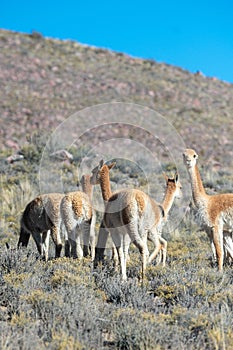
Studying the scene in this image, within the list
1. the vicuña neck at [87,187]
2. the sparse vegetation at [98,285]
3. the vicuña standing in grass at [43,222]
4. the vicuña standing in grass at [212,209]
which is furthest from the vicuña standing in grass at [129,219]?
the vicuña neck at [87,187]

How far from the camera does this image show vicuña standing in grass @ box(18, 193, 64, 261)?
8.58m

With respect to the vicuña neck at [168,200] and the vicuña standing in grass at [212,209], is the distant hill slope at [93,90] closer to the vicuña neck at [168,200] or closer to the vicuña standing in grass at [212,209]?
the vicuña neck at [168,200]

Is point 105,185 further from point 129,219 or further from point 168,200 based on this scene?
point 168,200

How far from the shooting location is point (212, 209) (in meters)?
7.78

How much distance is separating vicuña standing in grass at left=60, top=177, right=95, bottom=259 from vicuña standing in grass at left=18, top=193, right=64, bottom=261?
13.1 inches

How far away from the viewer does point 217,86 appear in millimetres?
49750

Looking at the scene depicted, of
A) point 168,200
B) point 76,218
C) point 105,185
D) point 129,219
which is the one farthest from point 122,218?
point 168,200

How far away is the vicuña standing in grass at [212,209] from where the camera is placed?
7.72 metres

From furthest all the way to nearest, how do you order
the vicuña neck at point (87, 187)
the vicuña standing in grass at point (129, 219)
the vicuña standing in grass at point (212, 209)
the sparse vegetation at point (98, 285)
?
the vicuña neck at point (87, 187) → the vicuña standing in grass at point (212, 209) → the vicuña standing in grass at point (129, 219) → the sparse vegetation at point (98, 285)

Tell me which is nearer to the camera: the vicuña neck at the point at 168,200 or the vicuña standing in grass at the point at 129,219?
the vicuña standing in grass at the point at 129,219

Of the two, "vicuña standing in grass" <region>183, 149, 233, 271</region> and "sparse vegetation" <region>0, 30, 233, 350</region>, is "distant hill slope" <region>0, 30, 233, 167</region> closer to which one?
"sparse vegetation" <region>0, 30, 233, 350</region>

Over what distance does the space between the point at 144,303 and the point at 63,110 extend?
94.6ft

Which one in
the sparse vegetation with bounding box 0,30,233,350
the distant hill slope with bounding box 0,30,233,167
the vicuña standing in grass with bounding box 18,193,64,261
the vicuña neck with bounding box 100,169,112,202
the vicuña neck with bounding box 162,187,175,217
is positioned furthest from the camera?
the distant hill slope with bounding box 0,30,233,167

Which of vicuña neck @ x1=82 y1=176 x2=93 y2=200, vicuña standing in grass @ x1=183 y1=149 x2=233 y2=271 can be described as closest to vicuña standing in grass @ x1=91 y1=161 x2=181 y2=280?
vicuña standing in grass @ x1=183 y1=149 x2=233 y2=271
